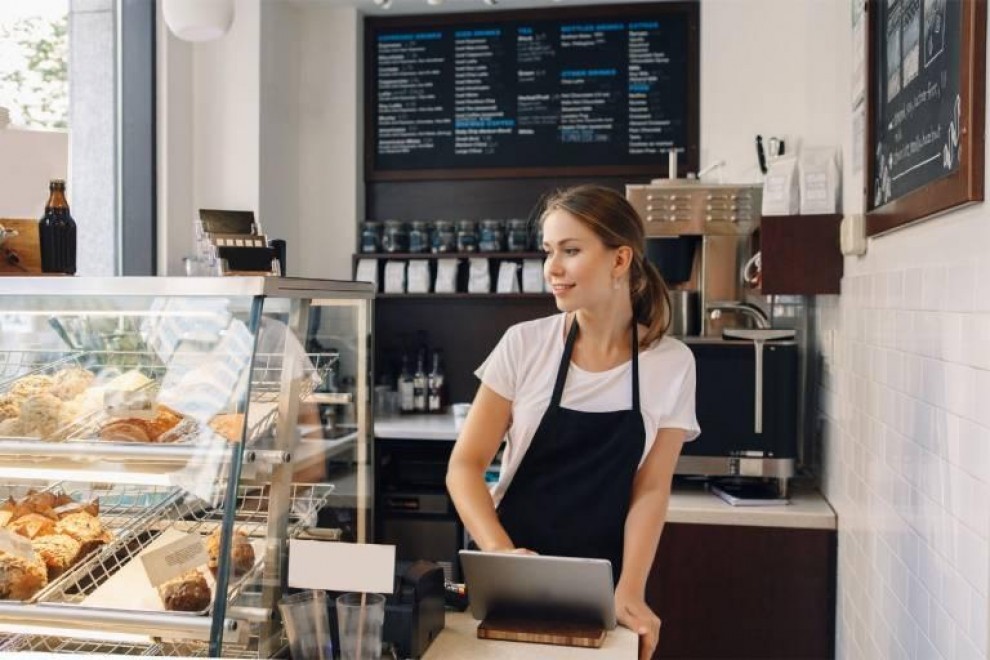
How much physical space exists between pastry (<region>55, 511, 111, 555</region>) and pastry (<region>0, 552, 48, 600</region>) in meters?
0.08

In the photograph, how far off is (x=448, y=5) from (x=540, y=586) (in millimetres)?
3281

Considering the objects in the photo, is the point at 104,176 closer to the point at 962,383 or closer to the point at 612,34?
the point at 612,34

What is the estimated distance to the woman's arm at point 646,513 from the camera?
1.88 m

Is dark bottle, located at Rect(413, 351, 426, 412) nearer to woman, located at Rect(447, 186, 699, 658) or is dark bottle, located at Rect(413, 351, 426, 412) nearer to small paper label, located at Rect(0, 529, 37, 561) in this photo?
woman, located at Rect(447, 186, 699, 658)

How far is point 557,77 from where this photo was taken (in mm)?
4246

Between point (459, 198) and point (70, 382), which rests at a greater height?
point (459, 198)

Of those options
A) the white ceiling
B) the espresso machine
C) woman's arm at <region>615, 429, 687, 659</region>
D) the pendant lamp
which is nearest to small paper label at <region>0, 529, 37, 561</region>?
woman's arm at <region>615, 429, 687, 659</region>

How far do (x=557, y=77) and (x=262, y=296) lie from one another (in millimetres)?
2974

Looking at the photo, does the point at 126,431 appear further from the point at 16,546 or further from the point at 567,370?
the point at 567,370

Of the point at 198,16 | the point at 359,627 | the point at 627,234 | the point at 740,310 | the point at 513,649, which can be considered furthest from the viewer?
the point at 740,310

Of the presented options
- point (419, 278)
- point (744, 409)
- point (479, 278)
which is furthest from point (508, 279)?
point (744, 409)

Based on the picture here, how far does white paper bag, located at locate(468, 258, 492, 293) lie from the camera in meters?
4.21

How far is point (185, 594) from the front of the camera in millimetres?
1538

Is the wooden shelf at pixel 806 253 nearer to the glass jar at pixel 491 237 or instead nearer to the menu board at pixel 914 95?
the menu board at pixel 914 95
